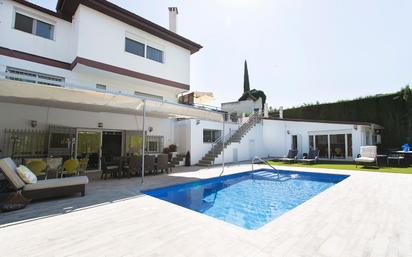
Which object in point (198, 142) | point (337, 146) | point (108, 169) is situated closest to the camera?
point (108, 169)

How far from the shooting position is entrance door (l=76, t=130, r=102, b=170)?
12810 mm

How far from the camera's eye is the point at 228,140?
19.5m

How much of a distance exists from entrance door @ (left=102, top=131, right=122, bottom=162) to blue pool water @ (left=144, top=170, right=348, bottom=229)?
7.60m

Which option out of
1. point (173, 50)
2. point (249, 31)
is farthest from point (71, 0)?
point (249, 31)

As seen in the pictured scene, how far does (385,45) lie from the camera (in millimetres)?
13086

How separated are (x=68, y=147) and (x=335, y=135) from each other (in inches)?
846

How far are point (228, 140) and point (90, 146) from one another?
37.4 feet

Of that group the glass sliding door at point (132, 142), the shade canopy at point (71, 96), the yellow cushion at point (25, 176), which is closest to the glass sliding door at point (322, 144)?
the shade canopy at point (71, 96)

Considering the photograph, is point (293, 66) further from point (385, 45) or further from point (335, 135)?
point (335, 135)

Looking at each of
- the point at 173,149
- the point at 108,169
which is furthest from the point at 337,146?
the point at 108,169

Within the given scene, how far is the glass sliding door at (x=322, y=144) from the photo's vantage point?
20.0 m

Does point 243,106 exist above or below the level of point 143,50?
below

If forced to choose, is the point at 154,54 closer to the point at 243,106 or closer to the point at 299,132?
the point at 299,132

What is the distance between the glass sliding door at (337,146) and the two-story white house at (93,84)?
1120mm
